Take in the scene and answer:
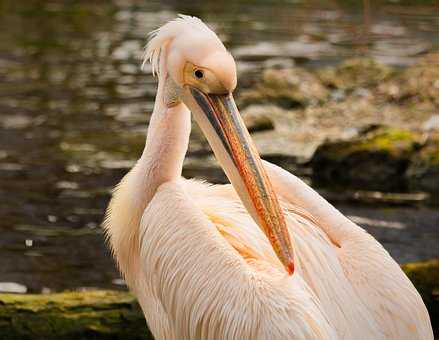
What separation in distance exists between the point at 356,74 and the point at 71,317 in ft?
30.8

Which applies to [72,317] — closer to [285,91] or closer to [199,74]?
[199,74]

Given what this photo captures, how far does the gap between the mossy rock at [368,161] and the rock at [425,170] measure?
0.08 meters

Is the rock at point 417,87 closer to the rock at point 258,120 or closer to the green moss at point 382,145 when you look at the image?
the rock at point 258,120

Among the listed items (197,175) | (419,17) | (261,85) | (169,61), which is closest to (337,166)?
(197,175)

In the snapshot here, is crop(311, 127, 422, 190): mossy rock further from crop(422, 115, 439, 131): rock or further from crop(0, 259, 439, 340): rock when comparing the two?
crop(0, 259, 439, 340): rock

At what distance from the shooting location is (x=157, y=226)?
4.08 m

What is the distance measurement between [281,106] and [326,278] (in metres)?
8.65

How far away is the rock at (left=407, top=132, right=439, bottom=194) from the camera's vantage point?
374 inches

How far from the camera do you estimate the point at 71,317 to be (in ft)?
17.3

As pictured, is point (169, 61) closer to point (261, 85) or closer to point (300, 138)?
point (300, 138)

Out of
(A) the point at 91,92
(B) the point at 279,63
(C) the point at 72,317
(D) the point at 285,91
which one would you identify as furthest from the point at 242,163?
(B) the point at 279,63

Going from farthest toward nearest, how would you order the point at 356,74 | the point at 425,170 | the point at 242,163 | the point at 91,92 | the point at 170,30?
1. the point at 356,74
2. the point at 91,92
3. the point at 425,170
4. the point at 170,30
5. the point at 242,163

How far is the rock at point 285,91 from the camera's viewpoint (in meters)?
12.7

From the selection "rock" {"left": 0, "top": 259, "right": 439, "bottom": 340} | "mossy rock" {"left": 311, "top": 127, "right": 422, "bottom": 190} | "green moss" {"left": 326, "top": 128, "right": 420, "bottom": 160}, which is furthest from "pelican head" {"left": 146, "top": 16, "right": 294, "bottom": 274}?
"green moss" {"left": 326, "top": 128, "right": 420, "bottom": 160}
